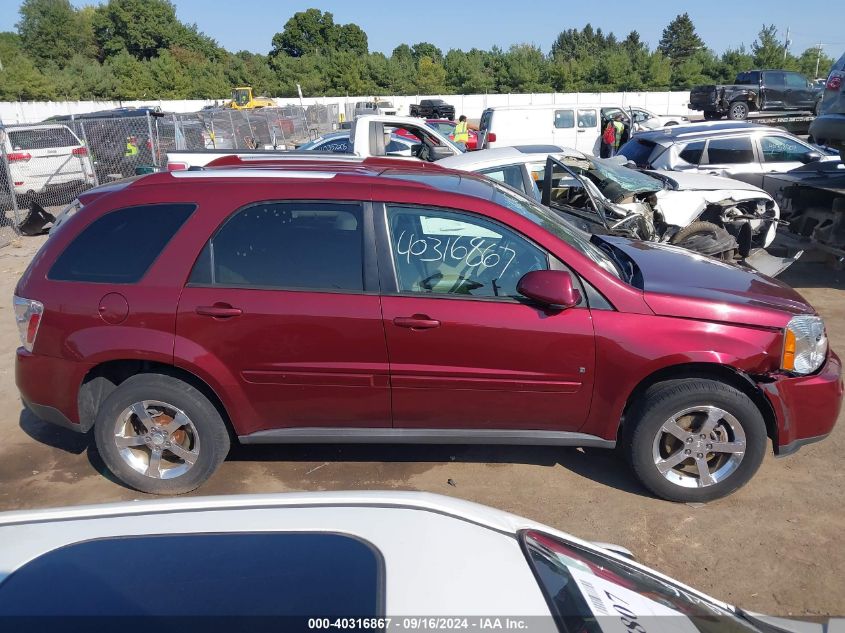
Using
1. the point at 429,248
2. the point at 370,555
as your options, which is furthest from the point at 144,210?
the point at 370,555

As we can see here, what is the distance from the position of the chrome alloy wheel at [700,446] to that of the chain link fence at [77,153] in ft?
29.8

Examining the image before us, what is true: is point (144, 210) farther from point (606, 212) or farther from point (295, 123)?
point (295, 123)

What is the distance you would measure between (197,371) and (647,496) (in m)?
2.68

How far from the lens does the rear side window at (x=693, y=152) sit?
10719 mm

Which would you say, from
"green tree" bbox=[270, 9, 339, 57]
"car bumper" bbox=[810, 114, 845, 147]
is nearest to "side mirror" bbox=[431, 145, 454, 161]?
"car bumper" bbox=[810, 114, 845, 147]

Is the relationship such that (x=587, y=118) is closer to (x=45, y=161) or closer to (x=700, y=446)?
(x=45, y=161)

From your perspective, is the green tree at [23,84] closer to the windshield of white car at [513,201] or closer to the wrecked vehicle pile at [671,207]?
the wrecked vehicle pile at [671,207]

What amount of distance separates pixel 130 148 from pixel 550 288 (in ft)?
46.1

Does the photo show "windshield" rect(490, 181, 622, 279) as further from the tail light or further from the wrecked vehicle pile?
the tail light

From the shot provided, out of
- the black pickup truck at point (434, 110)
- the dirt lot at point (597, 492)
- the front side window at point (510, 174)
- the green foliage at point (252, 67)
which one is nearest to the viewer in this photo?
the dirt lot at point (597, 492)

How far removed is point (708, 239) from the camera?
7.32m

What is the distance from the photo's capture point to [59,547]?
5.00 feet

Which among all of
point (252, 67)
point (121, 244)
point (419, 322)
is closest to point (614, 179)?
point (419, 322)

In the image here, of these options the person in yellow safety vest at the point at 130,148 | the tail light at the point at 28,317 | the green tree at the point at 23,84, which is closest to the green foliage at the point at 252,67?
the green tree at the point at 23,84
